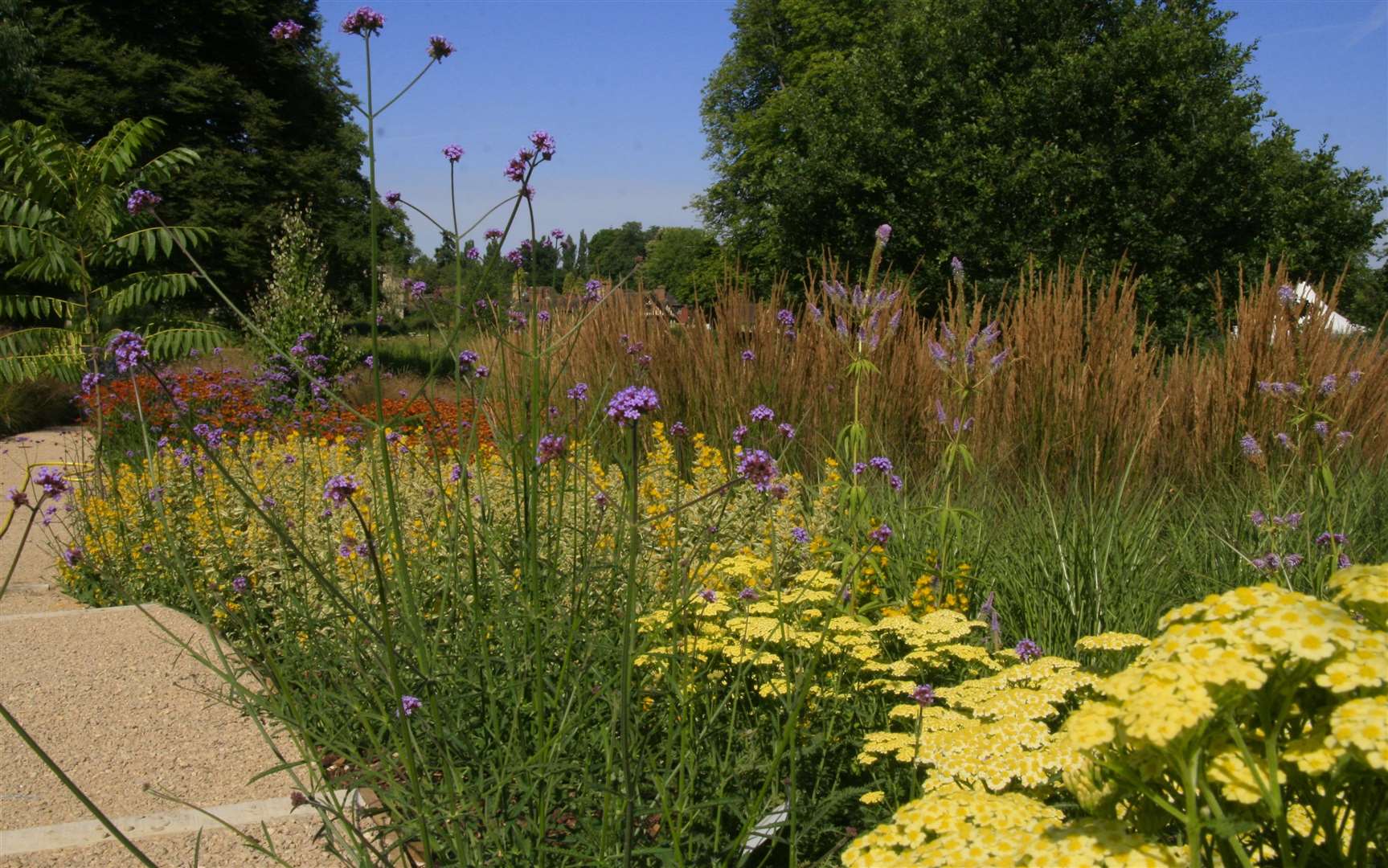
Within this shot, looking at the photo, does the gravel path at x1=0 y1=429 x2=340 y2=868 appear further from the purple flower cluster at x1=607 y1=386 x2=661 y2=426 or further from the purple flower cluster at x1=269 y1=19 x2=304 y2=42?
the purple flower cluster at x1=269 y1=19 x2=304 y2=42

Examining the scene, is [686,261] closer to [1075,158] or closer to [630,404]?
[1075,158]

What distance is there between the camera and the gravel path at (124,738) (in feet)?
7.88

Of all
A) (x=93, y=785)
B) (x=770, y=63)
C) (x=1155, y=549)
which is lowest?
(x=93, y=785)

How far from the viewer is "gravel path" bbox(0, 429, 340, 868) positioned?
2.40 m

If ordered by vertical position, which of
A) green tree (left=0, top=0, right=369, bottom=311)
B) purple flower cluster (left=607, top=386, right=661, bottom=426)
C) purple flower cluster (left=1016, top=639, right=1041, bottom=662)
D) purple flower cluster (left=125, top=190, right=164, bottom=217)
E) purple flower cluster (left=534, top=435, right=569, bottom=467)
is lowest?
purple flower cluster (left=1016, top=639, right=1041, bottom=662)

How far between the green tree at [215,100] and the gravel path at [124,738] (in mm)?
17406

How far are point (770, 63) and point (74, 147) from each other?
85.1ft

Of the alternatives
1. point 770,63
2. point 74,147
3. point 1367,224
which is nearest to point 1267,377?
point 74,147

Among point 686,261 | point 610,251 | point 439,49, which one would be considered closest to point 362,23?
point 439,49

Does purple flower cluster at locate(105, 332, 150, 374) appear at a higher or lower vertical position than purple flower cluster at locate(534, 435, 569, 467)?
→ higher

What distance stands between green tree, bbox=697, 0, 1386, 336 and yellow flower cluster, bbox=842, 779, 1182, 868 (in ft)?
45.0

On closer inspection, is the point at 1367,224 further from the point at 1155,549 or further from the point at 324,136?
the point at 324,136

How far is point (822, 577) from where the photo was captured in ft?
9.92

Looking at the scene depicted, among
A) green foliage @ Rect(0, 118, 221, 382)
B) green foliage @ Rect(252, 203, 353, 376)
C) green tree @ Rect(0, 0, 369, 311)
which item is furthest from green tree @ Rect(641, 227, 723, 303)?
green foliage @ Rect(0, 118, 221, 382)
